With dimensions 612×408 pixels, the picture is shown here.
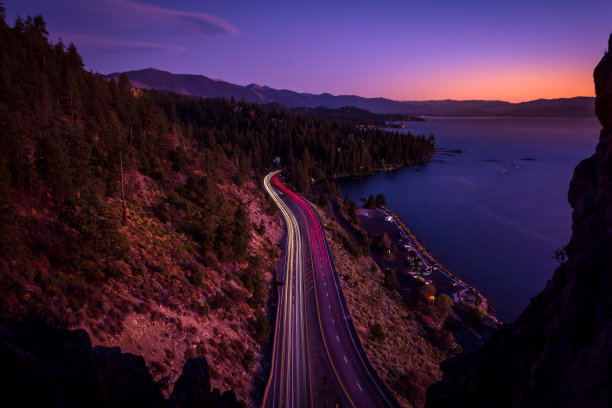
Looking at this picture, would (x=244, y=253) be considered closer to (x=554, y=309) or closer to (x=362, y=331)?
(x=362, y=331)

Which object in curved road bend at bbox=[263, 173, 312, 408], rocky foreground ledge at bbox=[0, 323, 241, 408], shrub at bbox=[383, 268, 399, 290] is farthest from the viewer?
shrub at bbox=[383, 268, 399, 290]

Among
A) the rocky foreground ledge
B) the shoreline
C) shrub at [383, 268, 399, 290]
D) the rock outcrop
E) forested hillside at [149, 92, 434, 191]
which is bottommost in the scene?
the shoreline

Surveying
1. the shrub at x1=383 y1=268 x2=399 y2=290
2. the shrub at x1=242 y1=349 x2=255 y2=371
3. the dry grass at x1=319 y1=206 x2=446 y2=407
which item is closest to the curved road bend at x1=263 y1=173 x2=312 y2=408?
the shrub at x1=242 y1=349 x2=255 y2=371

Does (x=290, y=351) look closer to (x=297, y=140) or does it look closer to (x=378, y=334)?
(x=378, y=334)

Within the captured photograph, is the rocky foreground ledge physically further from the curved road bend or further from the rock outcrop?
the curved road bend

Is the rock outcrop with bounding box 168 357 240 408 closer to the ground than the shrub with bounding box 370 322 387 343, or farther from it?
farther from it

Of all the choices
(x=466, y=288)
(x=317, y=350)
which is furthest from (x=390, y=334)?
(x=466, y=288)
